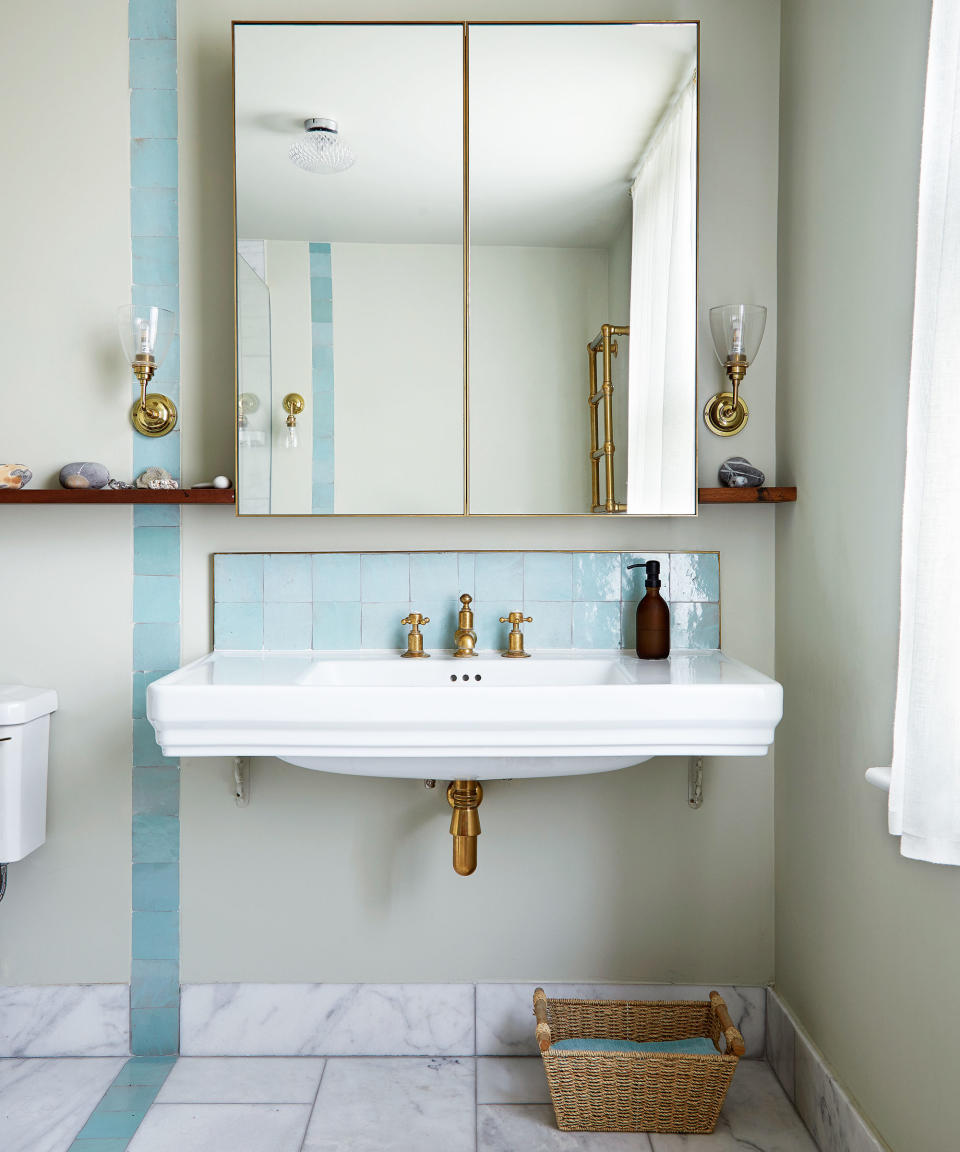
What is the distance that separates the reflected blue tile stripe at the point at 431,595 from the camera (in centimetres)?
204

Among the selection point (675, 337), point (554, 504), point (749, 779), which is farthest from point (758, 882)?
point (675, 337)

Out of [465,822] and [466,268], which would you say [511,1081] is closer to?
[465,822]

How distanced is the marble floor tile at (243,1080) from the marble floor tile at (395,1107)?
0.04 metres

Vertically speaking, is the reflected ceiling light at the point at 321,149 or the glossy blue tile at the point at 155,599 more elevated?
the reflected ceiling light at the point at 321,149

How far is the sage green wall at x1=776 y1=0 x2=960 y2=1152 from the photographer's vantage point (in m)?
1.41

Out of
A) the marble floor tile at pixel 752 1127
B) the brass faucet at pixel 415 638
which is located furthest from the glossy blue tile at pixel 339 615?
the marble floor tile at pixel 752 1127

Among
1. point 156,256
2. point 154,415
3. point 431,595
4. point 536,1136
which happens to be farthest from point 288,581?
point 536,1136

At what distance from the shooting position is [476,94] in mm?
1938

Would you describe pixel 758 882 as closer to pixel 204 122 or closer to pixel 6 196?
pixel 204 122

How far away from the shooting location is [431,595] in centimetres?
205

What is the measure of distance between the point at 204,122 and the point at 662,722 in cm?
162

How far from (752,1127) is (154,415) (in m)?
1.91

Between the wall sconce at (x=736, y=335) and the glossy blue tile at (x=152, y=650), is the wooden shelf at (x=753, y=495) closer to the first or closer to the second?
the wall sconce at (x=736, y=335)

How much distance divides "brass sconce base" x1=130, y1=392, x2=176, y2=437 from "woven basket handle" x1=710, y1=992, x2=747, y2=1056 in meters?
1.69
